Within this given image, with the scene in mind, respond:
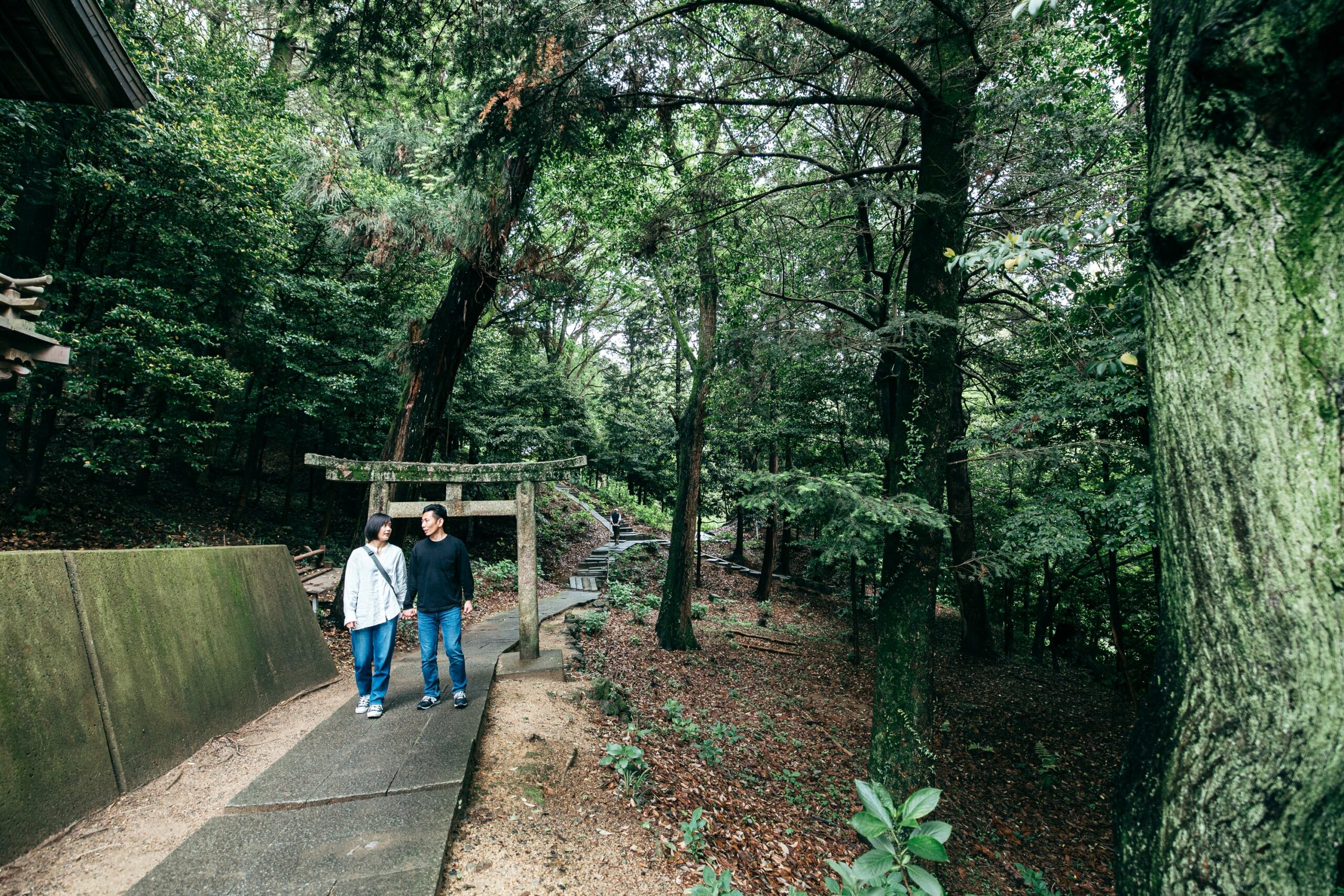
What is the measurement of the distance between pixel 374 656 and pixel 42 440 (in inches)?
340

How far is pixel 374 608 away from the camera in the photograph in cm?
421

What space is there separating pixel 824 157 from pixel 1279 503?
26.8ft

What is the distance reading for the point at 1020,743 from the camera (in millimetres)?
7902

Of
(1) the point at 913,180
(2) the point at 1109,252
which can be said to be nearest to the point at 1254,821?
(2) the point at 1109,252

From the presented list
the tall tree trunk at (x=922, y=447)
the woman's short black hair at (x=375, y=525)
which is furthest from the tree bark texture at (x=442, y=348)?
the tall tree trunk at (x=922, y=447)

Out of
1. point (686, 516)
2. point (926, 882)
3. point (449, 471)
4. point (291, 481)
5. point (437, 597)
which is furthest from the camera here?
point (291, 481)

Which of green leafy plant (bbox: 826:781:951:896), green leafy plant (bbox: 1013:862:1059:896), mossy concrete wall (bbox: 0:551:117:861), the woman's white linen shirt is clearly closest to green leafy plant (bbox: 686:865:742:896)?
green leafy plant (bbox: 826:781:951:896)

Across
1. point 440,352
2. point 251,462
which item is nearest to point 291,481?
point 251,462

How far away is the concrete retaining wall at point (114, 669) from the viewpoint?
2.62m

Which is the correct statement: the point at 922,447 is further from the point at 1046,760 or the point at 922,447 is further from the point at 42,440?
the point at 42,440

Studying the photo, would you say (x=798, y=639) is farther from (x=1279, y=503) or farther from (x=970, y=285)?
(x=1279, y=503)

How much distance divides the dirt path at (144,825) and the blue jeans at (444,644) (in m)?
0.99

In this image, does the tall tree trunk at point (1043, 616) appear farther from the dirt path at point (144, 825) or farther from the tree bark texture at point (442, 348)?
the dirt path at point (144, 825)

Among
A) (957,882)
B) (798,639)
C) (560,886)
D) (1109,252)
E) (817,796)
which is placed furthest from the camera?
(798,639)
